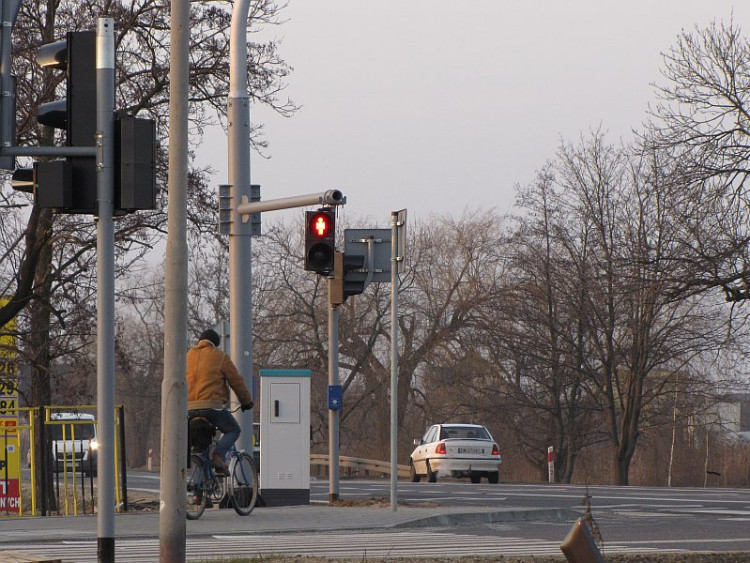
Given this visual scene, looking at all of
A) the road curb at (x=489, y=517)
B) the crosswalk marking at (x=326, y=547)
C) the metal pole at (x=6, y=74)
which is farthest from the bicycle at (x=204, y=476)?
the metal pole at (x=6, y=74)

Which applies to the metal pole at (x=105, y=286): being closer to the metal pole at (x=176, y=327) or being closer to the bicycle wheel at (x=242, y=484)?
the metal pole at (x=176, y=327)

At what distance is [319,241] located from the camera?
16922 millimetres

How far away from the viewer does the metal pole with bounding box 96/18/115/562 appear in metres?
8.73

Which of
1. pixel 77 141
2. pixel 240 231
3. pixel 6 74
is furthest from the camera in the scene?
pixel 240 231

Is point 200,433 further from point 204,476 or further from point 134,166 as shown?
point 134,166

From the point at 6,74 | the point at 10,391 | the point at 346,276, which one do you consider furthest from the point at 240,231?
the point at 10,391

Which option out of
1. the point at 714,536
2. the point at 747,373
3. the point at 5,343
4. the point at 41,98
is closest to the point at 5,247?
the point at 5,343

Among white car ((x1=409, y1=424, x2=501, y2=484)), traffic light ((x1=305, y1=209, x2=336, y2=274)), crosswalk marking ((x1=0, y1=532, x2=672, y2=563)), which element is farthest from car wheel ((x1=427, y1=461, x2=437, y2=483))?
crosswalk marking ((x1=0, y1=532, x2=672, y2=563))

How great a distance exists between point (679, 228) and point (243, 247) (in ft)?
71.7

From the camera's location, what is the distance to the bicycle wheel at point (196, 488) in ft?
46.1

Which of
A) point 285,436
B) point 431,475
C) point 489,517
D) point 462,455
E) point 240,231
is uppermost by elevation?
point 240,231

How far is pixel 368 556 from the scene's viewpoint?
10195 millimetres

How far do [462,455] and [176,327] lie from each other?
82.2 ft

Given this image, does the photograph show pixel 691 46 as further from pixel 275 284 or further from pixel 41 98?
pixel 275 284
